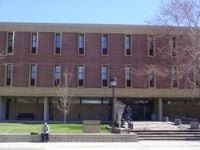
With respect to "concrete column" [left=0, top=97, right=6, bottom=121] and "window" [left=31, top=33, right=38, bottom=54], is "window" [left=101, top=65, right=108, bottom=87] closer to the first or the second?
"window" [left=31, top=33, right=38, bottom=54]

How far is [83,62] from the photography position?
1967 inches

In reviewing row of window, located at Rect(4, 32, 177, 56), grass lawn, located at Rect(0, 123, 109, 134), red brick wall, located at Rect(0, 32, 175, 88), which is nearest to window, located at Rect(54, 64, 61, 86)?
red brick wall, located at Rect(0, 32, 175, 88)

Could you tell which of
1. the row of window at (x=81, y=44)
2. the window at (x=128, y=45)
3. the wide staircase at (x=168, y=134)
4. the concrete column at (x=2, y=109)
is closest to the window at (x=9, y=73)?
the row of window at (x=81, y=44)

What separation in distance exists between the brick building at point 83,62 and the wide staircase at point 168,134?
58.8 feet

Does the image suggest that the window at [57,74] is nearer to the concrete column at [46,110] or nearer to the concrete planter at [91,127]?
the concrete column at [46,110]

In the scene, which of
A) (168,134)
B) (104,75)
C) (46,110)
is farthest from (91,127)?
(46,110)

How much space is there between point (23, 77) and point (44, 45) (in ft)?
14.9

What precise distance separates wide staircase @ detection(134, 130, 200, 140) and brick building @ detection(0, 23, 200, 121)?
17.9 meters

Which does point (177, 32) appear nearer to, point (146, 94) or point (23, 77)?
point (146, 94)

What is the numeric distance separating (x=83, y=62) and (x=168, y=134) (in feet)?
70.1

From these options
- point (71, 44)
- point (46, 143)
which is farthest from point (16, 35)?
point (46, 143)

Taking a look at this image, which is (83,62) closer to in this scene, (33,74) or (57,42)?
(57,42)

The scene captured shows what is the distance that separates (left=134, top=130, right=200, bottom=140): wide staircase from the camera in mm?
29734

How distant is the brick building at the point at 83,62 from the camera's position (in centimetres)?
4922
